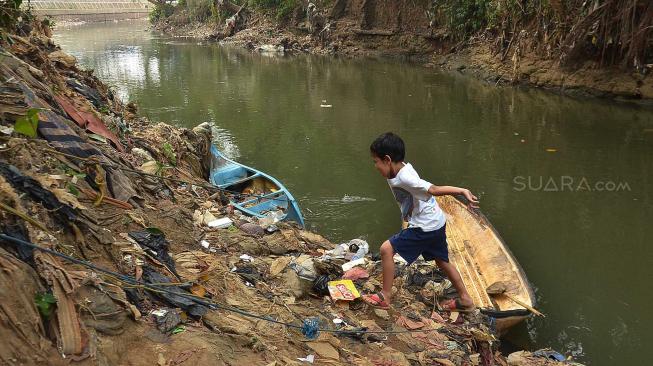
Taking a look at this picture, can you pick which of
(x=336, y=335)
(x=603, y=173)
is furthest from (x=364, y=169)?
(x=336, y=335)

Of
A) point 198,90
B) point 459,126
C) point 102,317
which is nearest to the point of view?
point 102,317

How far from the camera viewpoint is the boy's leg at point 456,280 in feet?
12.7

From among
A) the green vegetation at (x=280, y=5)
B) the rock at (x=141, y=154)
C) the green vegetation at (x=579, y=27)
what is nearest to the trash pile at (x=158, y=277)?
the rock at (x=141, y=154)

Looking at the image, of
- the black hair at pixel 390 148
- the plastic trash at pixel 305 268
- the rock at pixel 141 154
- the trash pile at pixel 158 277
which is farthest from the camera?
the rock at pixel 141 154

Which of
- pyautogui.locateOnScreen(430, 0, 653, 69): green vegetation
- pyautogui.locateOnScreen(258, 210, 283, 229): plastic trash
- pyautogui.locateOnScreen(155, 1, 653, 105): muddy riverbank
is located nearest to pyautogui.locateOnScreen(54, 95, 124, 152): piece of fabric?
pyautogui.locateOnScreen(258, 210, 283, 229): plastic trash

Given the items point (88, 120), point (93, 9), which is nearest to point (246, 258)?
point (88, 120)

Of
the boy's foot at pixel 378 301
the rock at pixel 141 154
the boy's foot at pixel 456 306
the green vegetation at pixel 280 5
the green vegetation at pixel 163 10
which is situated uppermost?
the green vegetation at pixel 163 10

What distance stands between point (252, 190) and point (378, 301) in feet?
11.8

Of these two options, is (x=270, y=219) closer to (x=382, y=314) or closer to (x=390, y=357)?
(x=382, y=314)

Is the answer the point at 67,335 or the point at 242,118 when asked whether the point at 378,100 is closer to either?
the point at 242,118

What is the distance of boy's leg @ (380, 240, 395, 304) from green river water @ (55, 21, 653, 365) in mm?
1309

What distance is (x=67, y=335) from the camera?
2266 millimetres

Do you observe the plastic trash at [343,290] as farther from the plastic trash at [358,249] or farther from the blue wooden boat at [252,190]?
the blue wooden boat at [252,190]

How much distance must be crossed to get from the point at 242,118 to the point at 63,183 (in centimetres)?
911
